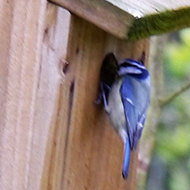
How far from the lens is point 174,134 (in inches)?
137

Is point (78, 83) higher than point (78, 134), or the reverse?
point (78, 83)

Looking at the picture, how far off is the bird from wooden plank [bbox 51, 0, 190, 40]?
0.93 feet

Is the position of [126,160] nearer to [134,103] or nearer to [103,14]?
[134,103]

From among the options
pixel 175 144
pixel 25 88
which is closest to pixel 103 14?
pixel 25 88

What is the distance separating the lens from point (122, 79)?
6.05 feet

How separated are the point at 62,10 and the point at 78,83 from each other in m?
0.23

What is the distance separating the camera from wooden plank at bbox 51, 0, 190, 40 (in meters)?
1.33

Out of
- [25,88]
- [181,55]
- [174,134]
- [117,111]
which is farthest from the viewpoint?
[174,134]

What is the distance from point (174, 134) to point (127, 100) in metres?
1.71

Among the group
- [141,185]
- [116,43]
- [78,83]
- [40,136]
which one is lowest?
[141,185]

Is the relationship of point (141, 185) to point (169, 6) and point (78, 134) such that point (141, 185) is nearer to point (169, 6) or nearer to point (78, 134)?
point (78, 134)

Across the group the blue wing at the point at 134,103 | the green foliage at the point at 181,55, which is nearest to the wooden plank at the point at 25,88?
the blue wing at the point at 134,103

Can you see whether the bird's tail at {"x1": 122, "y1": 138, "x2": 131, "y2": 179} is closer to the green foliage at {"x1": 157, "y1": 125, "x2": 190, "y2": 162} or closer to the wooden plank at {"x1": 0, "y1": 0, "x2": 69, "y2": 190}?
the wooden plank at {"x1": 0, "y1": 0, "x2": 69, "y2": 190}

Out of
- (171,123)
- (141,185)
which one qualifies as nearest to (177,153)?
(171,123)
